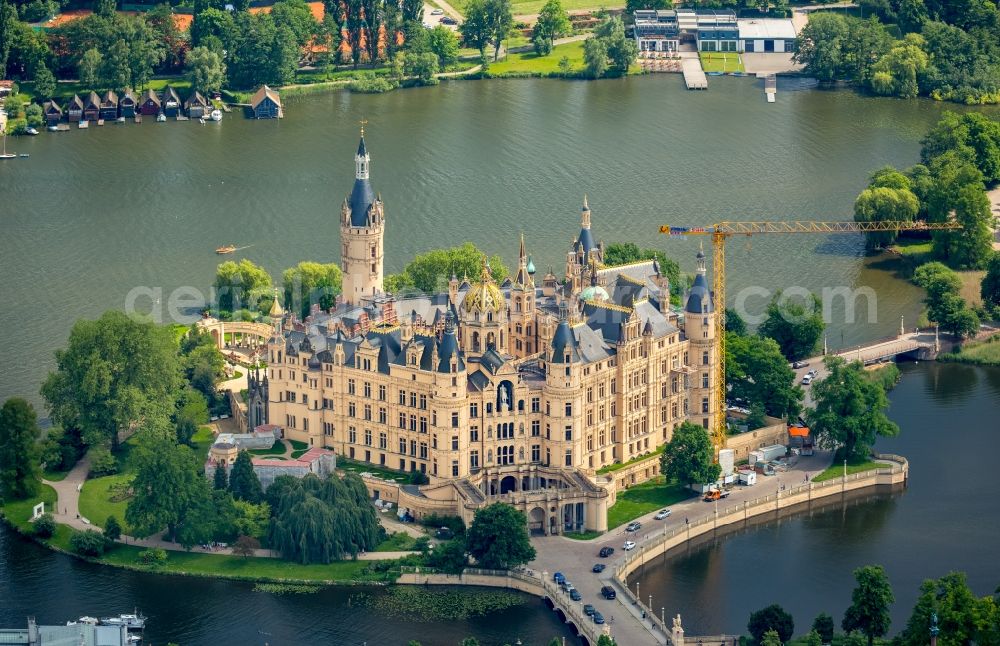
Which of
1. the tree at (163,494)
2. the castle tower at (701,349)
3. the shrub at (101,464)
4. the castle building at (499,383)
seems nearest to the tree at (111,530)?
the tree at (163,494)

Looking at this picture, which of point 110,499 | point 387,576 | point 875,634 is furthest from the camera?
point 110,499

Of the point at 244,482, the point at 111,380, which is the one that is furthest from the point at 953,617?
the point at 111,380

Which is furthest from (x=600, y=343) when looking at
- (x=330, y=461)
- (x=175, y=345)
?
(x=175, y=345)

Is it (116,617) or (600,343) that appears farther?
(600,343)

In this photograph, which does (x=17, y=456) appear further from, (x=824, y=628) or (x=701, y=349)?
(x=824, y=628)

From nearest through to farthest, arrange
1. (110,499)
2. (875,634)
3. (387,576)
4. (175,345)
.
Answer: (875,634)
(387,576)
(110,499)
(175,345)

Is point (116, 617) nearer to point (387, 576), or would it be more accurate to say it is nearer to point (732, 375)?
point (387, 576)

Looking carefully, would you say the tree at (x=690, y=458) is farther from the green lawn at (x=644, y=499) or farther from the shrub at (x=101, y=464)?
the shrub at (x=101, y=464)
